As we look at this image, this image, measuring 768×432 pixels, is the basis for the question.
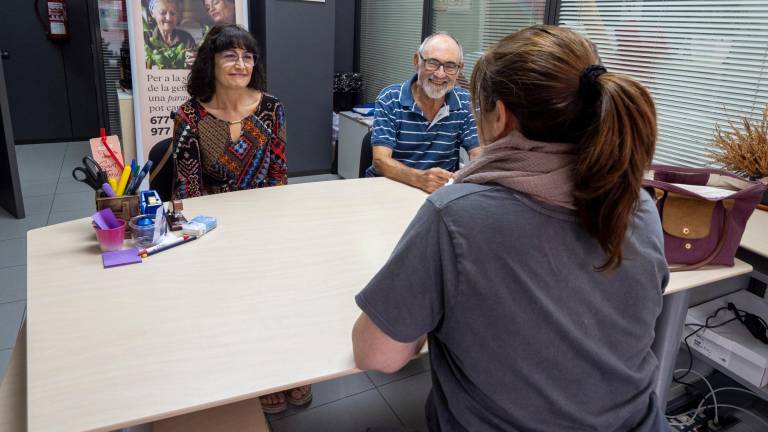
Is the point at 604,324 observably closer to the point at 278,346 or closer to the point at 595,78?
the point at 595,78

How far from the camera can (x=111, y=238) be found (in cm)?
144

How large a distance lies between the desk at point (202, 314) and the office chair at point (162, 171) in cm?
33

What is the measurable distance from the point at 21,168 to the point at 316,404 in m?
4.11

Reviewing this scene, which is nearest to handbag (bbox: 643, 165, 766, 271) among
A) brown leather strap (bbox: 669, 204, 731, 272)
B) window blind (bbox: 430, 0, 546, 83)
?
brown leather strap (bbox: 669, 204, 731, 272)

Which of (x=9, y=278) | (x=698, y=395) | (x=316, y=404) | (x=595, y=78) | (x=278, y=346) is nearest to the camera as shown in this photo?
(x=595, y=78)

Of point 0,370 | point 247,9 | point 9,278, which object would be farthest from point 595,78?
point 247,9

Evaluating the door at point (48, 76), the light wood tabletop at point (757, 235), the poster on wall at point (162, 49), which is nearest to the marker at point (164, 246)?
the light wood tabletop at point (757, 235)

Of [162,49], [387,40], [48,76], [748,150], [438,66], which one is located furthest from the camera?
Result: [48,76]

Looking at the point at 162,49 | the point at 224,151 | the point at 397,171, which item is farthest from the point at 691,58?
the point at 162,49

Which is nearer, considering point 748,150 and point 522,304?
point 522,304

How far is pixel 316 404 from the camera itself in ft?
6.76

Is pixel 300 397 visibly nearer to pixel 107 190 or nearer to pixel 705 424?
pixel 107 190

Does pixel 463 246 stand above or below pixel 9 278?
above

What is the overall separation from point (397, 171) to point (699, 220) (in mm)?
1106
